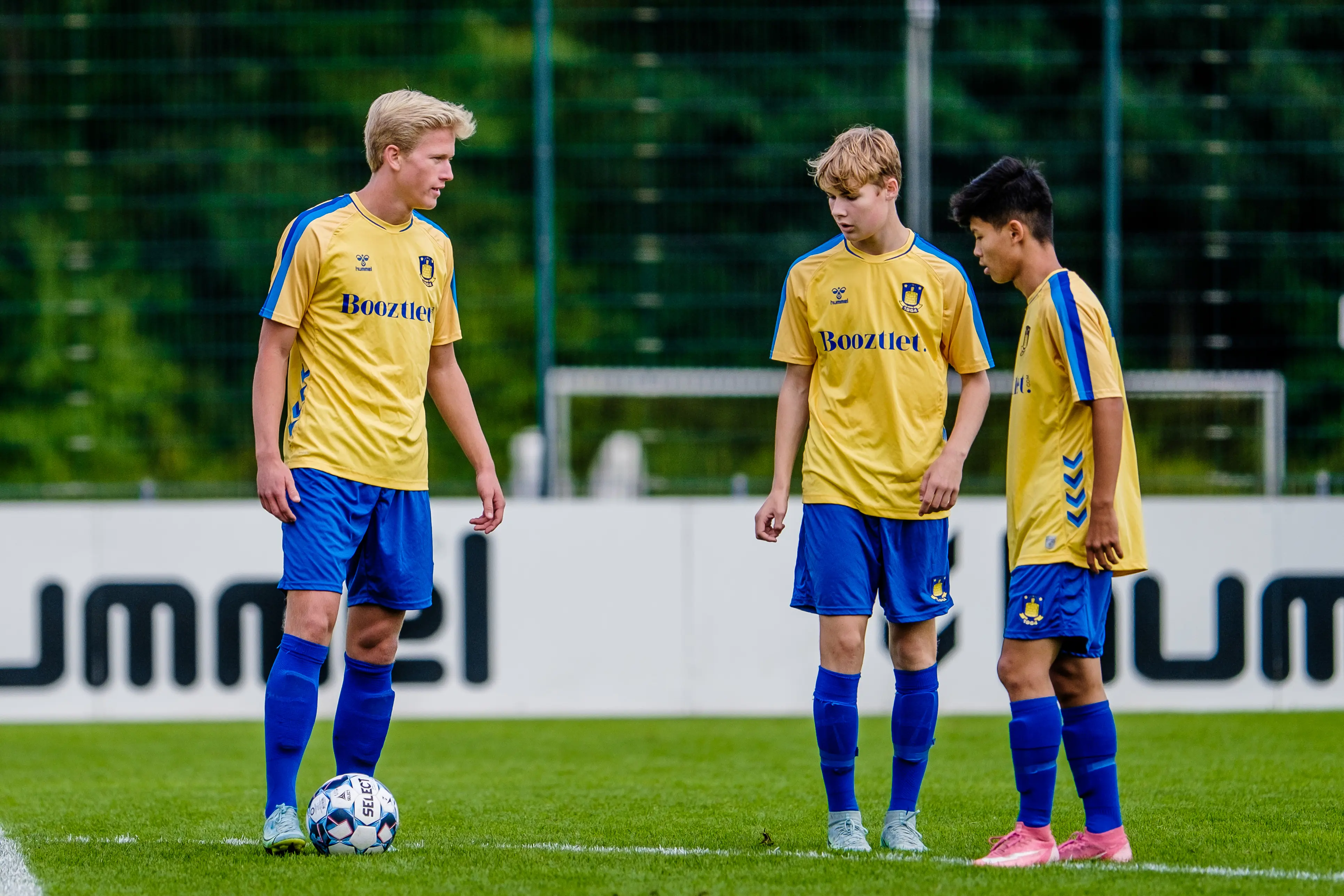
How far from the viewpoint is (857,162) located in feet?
14.9

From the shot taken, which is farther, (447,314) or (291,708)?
(447,314)

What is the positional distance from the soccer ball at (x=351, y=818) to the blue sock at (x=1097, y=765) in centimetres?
173

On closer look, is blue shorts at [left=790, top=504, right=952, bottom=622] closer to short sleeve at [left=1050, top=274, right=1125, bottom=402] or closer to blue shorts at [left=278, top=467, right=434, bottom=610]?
short sleeve at [left=1050, top=274, right=1125, bottom=402]

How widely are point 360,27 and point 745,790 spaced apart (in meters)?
6.30

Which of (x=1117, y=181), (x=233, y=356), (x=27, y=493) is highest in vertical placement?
(x=1117, y=181)

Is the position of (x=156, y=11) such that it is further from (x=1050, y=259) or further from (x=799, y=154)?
(x=1050, y=259)

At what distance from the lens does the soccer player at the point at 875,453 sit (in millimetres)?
4574

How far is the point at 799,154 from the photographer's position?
35.8ft

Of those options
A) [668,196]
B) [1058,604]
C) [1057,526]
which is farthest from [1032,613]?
[668,196]

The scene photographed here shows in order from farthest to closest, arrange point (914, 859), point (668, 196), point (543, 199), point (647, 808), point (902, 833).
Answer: point (668, 196) → point (543, 199) → point (647, 808) → point (902, 833) → point (914, 859)

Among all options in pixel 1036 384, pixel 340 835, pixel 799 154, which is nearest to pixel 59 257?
pixel 799 154

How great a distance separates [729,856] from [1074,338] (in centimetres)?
155

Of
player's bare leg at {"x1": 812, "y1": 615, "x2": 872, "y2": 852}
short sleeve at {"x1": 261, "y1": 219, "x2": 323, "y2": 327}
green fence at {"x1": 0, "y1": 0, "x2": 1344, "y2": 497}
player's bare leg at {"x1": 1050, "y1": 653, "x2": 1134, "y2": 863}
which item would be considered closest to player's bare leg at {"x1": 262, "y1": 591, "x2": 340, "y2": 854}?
short sleeve at {"x1": 261, "y1": 219, "x2": 323, "y2": 327}

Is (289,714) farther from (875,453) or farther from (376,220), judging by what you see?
(875,453)
